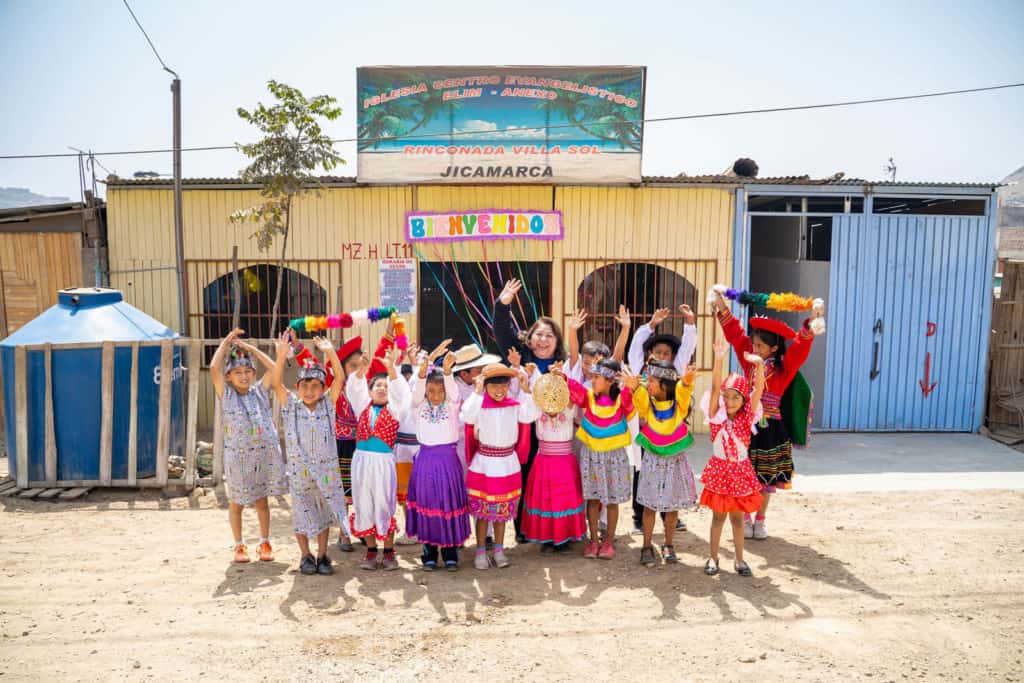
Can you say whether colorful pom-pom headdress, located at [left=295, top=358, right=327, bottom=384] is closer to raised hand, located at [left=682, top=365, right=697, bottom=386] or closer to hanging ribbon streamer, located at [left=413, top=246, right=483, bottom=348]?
raised hand, located at [left=682, top=365, right=697, bottom=386]

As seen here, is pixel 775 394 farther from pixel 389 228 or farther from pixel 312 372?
pixel 389 228

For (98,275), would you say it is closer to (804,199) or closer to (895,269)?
(804,199)

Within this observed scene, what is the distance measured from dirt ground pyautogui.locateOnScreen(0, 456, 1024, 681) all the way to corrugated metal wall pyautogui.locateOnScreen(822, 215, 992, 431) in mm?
3317

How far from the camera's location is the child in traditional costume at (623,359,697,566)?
15.9 ft

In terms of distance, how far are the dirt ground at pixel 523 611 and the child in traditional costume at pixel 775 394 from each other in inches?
23.7

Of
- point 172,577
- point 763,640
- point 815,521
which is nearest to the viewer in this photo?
point 763,640

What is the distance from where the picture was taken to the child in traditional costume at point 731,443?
4707mm

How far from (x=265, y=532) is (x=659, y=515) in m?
3.06

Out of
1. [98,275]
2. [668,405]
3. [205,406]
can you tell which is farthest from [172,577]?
[98,275]

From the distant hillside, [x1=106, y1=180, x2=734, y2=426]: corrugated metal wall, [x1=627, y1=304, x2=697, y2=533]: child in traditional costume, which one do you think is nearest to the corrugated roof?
[x1=106, y1=180, x2=734, y2=426]: corrugated metal wall

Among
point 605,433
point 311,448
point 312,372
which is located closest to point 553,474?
point 605,433

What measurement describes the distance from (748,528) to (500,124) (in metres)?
5.22

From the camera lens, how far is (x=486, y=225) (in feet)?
28.8

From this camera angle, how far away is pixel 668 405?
15.9 feet
